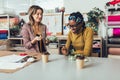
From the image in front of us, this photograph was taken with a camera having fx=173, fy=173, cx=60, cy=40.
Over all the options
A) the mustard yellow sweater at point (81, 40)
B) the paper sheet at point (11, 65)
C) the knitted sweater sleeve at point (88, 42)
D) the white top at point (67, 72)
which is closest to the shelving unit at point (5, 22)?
the mustard yellow sweater at point (81, 40)

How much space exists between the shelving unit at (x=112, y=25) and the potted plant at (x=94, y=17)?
231 millimetres

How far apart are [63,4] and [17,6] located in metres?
1.18

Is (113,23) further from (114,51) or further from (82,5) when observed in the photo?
(82,5)

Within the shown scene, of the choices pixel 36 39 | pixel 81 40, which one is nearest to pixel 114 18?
pixel 81 40

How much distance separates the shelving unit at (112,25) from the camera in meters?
3.21

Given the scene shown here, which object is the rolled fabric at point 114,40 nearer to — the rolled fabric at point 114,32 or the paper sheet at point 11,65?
the rolled fabric at point 114,32

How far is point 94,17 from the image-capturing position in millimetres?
3557

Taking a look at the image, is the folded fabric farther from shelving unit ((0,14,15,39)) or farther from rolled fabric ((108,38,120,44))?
shelving unit ((0,14,15,39))

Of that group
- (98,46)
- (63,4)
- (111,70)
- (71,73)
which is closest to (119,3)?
(98,46)

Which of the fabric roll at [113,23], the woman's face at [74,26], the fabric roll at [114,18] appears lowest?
the woman's face at [74,26]

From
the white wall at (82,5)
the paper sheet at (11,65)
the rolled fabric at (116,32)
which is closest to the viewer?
the paper sheet at (11,65)

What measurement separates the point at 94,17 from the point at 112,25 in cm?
44

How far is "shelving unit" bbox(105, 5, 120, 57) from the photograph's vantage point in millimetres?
3213

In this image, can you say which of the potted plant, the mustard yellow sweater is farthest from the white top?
the potted plant
